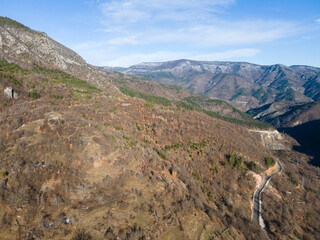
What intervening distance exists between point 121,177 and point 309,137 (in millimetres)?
202377

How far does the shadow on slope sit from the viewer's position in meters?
146

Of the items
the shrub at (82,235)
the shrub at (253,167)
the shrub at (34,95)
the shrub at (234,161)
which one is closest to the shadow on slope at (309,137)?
the shrub at (253,167)

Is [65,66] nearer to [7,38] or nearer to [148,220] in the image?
[7,38]

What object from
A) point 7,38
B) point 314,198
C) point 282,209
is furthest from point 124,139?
point 7,38

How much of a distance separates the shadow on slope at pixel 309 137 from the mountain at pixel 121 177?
9838cm

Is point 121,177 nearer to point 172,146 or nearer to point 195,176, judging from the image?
point 195,176

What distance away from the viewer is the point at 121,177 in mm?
30547

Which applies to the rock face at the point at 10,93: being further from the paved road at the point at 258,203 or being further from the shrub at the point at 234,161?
the paved road at the point at 258,203

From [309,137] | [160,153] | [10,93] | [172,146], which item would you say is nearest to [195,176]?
[160,153]

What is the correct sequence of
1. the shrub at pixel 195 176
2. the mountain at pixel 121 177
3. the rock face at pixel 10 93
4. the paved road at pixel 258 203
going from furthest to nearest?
the shrub at pixel 195 176, the rock face at pixel 10 93, the paved road at pixel 258 203, the mountain at pixel 121 177

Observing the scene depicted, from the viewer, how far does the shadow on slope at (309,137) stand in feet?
478

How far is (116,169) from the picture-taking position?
31.9 m

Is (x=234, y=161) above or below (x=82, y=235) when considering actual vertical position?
below

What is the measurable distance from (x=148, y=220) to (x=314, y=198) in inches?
2434
